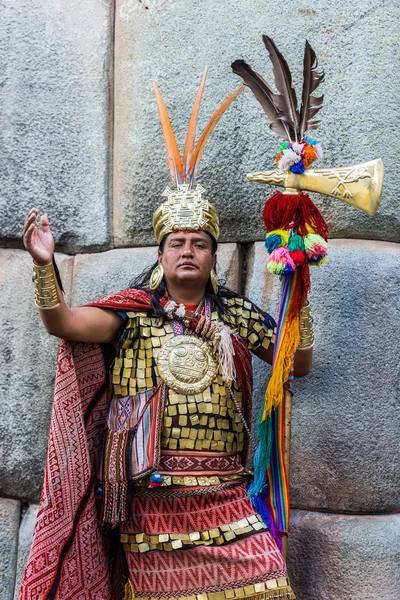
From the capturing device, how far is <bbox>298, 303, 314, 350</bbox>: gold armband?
3461 millimetres

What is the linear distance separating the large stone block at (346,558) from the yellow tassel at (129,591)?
69cm

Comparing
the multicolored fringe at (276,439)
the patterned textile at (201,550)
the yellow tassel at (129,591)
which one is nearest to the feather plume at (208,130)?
the multicolored fringe at (276,439)

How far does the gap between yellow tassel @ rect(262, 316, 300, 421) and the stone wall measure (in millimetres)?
348

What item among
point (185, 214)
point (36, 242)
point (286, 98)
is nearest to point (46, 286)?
point (36, 242)

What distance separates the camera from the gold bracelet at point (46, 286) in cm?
320

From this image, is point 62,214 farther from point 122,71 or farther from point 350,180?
point 350,180

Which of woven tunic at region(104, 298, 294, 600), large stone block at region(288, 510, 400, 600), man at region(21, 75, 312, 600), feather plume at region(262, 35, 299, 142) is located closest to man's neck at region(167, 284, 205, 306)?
man at region(21, 75, 312, 600)

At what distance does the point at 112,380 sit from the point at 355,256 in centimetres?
104

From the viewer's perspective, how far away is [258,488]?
3457 mm

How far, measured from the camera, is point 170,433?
3.38 meters

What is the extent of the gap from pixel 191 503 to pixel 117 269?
1.08 m

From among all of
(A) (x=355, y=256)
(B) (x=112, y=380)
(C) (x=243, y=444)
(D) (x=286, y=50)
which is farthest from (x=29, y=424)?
(D) (x=286, y=50)

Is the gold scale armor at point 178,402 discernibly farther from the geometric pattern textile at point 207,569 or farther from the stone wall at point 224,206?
the stone wall at point 224,206

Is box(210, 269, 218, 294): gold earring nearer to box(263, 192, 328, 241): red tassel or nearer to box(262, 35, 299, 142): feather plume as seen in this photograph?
box(263, 192, 328, 241): red tassel
